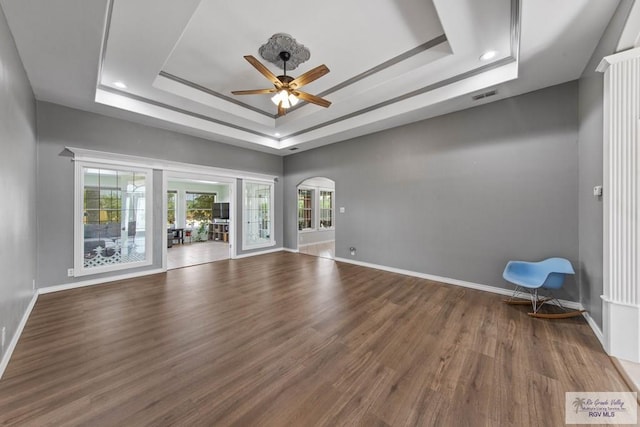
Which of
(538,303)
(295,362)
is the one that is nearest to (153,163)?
(295,362)

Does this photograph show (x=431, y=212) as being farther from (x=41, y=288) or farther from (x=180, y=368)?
(x=41, y=288)

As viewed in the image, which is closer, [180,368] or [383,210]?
[180,368]

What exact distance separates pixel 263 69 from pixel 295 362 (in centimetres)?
310

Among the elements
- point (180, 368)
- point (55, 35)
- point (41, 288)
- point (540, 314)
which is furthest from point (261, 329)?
point (41, 288)

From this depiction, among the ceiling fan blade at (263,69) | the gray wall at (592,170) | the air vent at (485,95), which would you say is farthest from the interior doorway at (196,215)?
the gray wall at (592,170)

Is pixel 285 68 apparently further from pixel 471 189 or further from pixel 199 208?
pixel 199 208

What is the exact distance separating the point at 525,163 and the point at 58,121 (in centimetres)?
717

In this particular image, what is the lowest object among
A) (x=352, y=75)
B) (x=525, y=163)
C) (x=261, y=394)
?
(x=261, y=394)

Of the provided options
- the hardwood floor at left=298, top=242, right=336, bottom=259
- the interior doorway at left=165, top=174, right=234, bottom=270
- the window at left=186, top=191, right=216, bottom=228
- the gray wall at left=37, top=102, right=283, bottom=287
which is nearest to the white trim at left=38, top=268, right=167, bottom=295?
the gray wall at left=37, top=102, right=283, bottom=287

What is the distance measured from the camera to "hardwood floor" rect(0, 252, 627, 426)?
153 centimetres

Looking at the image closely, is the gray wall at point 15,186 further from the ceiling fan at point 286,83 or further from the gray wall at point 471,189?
the gray wall at point 471,189

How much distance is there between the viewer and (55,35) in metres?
2.23

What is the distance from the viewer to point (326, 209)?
30.8 feet

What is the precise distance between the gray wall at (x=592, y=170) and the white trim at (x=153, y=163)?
240 inches
